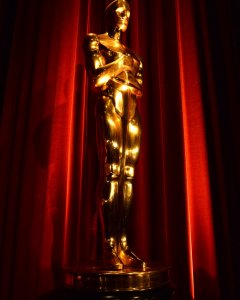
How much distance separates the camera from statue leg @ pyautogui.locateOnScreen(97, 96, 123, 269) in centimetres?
103

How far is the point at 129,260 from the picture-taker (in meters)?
0.98

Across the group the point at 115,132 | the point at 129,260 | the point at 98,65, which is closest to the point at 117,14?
the point at 98,65

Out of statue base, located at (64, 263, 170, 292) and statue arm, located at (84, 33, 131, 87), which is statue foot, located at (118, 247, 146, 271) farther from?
statue arm, located at (84, 33, 131, 87)

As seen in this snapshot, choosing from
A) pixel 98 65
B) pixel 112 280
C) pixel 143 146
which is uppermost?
pixel 98 65

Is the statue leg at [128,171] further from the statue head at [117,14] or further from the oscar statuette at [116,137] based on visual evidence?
the statue head at [117,14]

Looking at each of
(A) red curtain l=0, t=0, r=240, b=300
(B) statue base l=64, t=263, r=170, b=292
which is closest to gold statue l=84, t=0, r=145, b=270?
(B) statue base l=64, t=263, r=170, b=292

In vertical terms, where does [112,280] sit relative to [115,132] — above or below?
below

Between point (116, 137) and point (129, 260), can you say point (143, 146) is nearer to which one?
point (116, 137)

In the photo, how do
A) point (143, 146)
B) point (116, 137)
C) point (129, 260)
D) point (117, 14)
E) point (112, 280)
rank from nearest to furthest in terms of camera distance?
point (112, 280)
point (129, 260)
point (116, 137)
point (117, 14)
point (143, 146)

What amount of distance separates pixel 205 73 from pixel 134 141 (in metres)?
0.73

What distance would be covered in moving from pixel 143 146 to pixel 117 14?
2.18 ft

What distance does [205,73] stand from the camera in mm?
1592

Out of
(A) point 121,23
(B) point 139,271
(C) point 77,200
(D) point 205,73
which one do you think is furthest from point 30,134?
(D) point 205,73

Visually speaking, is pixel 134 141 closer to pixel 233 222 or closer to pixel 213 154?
pixel 213 154
